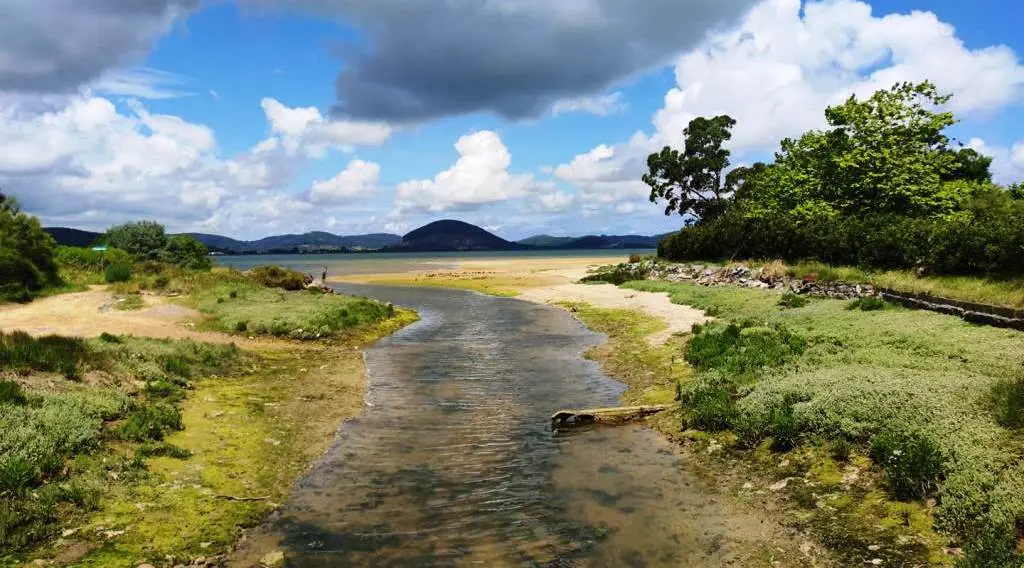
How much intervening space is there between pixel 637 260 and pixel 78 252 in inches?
2386

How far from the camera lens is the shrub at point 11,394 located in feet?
40.3

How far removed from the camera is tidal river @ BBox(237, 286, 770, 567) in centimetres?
980

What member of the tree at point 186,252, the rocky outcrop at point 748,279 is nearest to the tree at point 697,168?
the rocky outcrop at point 748,279

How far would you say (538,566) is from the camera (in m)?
9.30

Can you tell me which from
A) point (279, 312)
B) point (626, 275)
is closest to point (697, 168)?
point (626, 275)

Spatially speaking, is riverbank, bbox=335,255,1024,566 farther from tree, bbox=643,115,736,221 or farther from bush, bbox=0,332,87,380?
tree, bbox=643,115,736,221

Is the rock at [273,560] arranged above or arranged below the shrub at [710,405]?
below

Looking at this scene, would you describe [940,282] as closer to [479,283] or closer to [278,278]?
[278,278]

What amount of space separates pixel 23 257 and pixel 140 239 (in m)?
20.3

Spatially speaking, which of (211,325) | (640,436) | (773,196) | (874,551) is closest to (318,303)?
(211,325)

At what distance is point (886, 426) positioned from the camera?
11914 millimetres

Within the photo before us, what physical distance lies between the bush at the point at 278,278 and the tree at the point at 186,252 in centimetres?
997

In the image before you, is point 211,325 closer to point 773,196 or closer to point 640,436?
point 640,436

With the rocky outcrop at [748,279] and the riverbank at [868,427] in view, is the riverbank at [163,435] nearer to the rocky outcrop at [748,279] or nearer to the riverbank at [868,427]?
the riverbank at [868,427]
